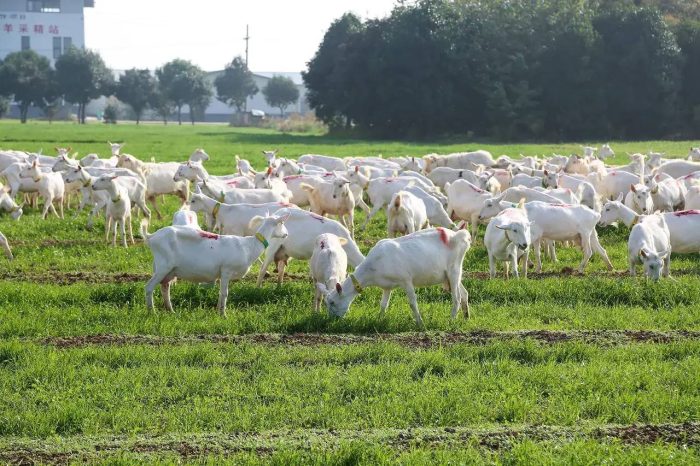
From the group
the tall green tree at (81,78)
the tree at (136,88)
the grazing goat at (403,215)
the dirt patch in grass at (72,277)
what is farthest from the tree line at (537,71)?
the tree at (136,88)

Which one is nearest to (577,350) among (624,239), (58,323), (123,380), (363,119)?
(123,380)

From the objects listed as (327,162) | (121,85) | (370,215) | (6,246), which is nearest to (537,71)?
(327,162)

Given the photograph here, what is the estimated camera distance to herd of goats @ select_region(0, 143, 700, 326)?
12.9m

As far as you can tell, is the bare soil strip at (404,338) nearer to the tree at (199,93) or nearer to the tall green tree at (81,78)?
the tall green tree at (81,78)

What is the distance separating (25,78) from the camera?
360ft

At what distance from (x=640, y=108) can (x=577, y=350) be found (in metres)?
57.6

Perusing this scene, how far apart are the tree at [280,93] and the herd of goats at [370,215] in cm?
12782

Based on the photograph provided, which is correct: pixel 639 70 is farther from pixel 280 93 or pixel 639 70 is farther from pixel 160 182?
pixel 280 93

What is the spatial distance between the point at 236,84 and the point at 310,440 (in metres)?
147

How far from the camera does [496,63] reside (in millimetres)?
64875

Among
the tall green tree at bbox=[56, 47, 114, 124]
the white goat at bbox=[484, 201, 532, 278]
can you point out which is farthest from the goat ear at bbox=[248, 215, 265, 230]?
the tall green tree at bbox=[56, 47, 114, 124]

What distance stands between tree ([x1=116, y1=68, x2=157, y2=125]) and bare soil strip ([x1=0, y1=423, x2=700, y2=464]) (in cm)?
11907

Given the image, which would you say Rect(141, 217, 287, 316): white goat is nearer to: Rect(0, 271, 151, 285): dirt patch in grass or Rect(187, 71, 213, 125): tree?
Rect(0, 271, 151, 285): dirt patch in grass

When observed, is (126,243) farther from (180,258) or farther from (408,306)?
(408,306)
